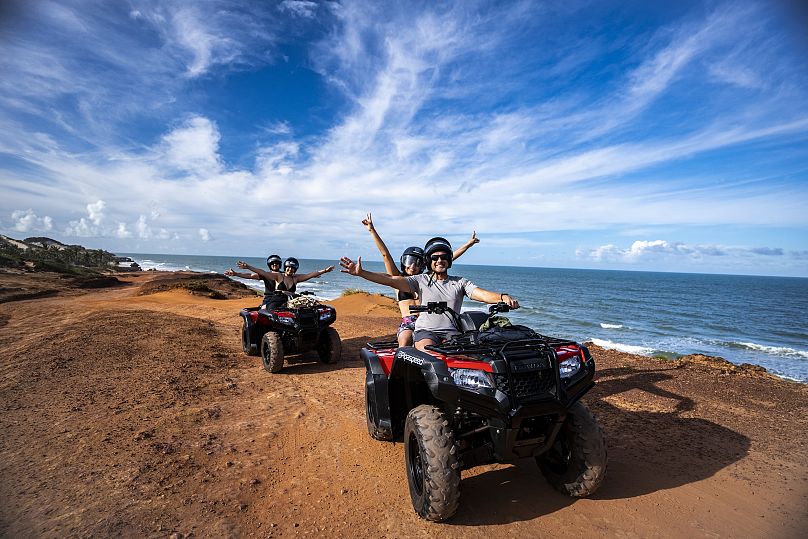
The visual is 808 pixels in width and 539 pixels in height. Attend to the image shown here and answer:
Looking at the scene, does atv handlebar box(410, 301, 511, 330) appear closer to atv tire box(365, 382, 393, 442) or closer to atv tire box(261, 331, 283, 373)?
atv tire box(365, 382, 393, 442)

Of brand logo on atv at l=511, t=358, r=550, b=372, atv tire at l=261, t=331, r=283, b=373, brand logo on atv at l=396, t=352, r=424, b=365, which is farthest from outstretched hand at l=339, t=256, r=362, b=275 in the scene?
atv tire at l=261, t=331, r=283, b=373

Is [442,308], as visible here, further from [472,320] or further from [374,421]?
[374,421]

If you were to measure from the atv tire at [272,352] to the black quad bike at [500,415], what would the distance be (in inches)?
171

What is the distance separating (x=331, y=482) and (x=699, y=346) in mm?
20363

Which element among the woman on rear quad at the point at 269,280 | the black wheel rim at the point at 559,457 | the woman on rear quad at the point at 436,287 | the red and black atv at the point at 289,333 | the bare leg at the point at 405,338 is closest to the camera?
the black wheel rim at the point at 559,457

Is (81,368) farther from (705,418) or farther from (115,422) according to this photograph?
(705,418)

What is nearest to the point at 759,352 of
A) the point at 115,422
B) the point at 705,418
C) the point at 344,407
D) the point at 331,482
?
the point at 705,418

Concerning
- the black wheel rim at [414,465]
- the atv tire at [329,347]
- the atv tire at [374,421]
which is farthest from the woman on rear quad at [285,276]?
the black wheel rim at [414,465]

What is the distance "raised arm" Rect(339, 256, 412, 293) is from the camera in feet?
12.6

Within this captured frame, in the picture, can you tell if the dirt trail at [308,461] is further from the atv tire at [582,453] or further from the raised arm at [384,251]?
the raised arm at [384,251]

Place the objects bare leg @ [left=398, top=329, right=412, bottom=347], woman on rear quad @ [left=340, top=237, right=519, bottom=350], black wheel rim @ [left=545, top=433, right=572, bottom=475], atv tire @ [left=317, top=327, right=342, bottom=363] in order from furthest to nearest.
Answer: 1. atv tire @ [left=317, top=327, right=342, bottom=363]
2. bare leg @ [left=398, top=329, right=412, bottom=347]
3. woman on rear quad @ [left=340, top=237, right=519, bottom=350]
4. black wheel rim @ [left=545, top=433, right=572, bottom=475]

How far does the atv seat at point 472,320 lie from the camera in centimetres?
374

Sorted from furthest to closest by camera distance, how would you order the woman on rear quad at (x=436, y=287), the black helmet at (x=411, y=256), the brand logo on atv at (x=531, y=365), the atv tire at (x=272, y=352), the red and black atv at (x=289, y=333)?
the red and black atv at (x=289, y=333)
the atv tire at (x=272, y=352)
the black helmet at (x=411, y=256)
the woman on rear quad at (x=436, y=287)
the brand logo on atv at (x=531, y=365)

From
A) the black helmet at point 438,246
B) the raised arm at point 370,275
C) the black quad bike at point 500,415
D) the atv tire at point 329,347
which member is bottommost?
the atv tire at point 329,347
